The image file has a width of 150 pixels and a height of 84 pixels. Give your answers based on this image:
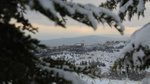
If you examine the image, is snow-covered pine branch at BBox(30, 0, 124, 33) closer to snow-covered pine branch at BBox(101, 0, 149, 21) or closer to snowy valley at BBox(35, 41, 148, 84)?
snowy valley at BBox(35, 41, 148, 84)

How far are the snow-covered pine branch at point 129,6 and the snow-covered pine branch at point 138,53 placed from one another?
0.51 m

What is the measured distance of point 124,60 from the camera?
4223 mm

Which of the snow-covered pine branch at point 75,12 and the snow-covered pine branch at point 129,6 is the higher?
the snow-covered pine branch at point 129,6

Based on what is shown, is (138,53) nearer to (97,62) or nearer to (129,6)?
(129,6)

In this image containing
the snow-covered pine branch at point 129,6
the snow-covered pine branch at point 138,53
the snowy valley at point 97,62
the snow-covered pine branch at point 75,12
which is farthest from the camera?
the snow-covered pine branch at point 129,6

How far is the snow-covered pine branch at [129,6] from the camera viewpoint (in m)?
4.18

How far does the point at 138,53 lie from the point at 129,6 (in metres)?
1.25

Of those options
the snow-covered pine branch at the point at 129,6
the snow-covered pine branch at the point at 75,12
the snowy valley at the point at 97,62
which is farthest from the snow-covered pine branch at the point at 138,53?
the snow-covered pine branch at the point at 75,12

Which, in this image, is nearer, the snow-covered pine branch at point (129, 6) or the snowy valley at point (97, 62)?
the snowy valley at point (97, 62)

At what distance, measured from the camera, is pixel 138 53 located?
3852 mm

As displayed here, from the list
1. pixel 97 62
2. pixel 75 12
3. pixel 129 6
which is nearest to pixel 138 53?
pixel 129 6

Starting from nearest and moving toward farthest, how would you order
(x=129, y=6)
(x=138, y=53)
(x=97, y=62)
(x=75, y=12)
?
(x=75, y=12)
(x=138, y=53)
(x=129, y=6)
(x=97, y=62)

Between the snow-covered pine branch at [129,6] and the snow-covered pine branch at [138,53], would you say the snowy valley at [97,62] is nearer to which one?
the snow-covered pine branch at [138,53]

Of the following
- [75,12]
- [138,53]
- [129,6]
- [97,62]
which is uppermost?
[97,62]
